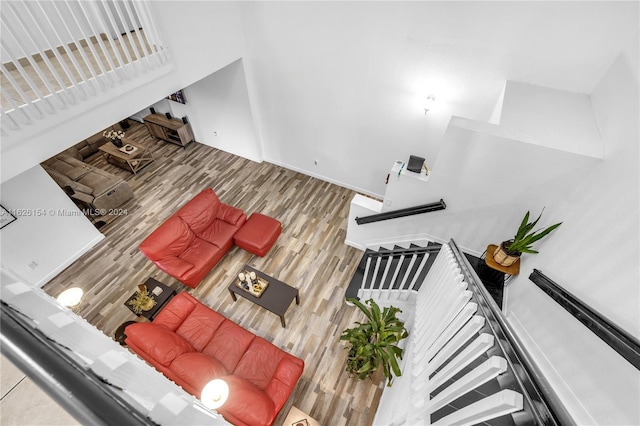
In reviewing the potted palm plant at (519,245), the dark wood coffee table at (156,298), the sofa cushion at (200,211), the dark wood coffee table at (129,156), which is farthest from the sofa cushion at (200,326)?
the dark wood coffee table at (129,156)

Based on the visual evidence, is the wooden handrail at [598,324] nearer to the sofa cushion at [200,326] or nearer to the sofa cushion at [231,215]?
the sofa cushion at [200,326]

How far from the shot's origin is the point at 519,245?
3.17 metres

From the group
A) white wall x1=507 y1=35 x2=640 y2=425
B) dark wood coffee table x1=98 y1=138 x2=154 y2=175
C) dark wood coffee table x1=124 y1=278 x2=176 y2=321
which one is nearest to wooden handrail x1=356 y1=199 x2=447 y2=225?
white wall x1=507 y1=35 x2=640 y2=425

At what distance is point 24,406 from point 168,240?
402 centimetres

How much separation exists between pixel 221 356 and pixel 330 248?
8.48 feet

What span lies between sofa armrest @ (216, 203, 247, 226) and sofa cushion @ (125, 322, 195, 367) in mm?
2237

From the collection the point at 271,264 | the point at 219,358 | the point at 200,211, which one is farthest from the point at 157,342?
the point at 200,211

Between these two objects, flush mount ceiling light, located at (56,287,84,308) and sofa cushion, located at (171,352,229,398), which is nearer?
sofa cushion, located at (171,352,229,398)

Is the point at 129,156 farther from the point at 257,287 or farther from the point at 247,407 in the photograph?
the point at 247,407

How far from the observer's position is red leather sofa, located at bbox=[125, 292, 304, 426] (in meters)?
2.79

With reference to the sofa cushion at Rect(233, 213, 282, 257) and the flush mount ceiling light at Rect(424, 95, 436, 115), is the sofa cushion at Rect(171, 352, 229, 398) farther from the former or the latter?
the flush mount ceiling light at Rect(424, 95, 436, 115)

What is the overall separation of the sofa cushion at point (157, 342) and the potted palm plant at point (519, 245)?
403cm

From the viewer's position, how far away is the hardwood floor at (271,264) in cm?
378

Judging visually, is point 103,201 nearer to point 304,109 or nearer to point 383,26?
point 304,109
